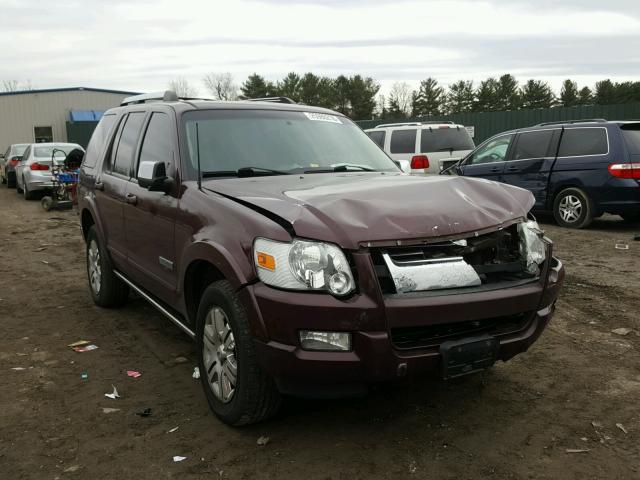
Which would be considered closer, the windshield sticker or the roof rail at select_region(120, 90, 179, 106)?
the windshield sticker

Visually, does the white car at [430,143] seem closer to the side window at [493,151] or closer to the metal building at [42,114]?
the side window at [493,151]

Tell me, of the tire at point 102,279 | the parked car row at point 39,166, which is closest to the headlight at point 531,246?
the tire at point 102,279

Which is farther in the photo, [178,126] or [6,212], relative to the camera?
[6,212]

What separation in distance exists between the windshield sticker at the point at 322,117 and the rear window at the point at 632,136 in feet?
21.0

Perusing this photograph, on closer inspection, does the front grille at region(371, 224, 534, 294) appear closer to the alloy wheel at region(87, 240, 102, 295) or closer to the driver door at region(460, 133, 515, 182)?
the alloy wheel at region(87, 240, 102, 295)

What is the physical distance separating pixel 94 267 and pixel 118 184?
135 centimetres

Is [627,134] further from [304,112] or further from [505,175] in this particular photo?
[304,112]

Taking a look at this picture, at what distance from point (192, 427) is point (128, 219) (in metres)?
1.97

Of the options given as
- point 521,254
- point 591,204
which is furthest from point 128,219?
point 591,204

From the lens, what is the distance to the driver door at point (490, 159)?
36.6 ft

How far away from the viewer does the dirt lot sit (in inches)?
116

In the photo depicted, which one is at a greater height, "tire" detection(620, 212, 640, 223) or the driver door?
the driver door

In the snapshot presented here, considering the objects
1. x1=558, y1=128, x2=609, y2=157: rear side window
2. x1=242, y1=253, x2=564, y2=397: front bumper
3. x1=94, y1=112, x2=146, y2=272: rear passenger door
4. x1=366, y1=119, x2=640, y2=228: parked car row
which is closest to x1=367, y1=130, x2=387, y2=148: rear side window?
x1=366, y1=119, x2=640, y2=228: parked car row

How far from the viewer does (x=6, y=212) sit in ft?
49.0
